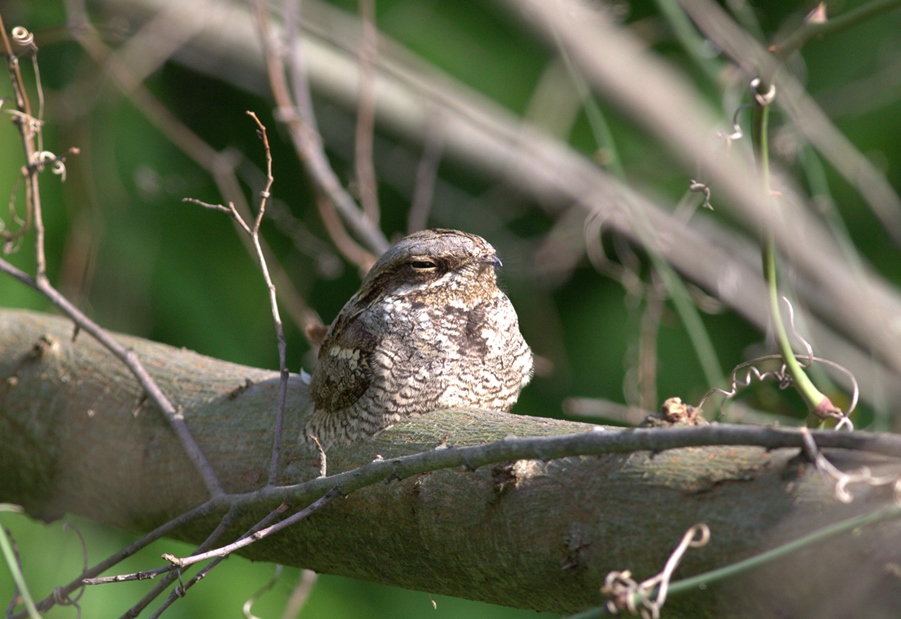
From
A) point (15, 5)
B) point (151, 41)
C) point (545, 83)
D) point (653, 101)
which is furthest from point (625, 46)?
point (15, 5)

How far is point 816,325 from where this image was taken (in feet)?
11.8

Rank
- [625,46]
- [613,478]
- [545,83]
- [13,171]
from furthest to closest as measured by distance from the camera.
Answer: [545,83] → [13,171] → [625,46] → [613,478]

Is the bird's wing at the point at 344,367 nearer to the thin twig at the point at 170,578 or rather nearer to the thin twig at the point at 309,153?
the thin twig at the point at 170,578

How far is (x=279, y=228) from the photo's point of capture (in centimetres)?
475

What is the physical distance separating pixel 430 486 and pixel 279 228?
322 cm

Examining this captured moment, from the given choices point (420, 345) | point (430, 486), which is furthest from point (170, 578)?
point (420, 345)

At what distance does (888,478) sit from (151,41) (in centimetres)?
409

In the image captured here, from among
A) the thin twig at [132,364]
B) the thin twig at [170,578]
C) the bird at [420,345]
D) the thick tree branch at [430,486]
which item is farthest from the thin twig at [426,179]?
the thin twig at [170,578]

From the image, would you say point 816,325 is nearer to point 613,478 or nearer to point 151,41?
point 613,478

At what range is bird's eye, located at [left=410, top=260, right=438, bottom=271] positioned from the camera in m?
2.47

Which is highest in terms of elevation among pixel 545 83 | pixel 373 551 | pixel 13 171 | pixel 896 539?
pixel 545 83

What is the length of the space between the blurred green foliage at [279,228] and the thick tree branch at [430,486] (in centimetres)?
109

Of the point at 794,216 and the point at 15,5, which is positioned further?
the point at 15,5

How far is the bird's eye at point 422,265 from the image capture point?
2.47 metres
